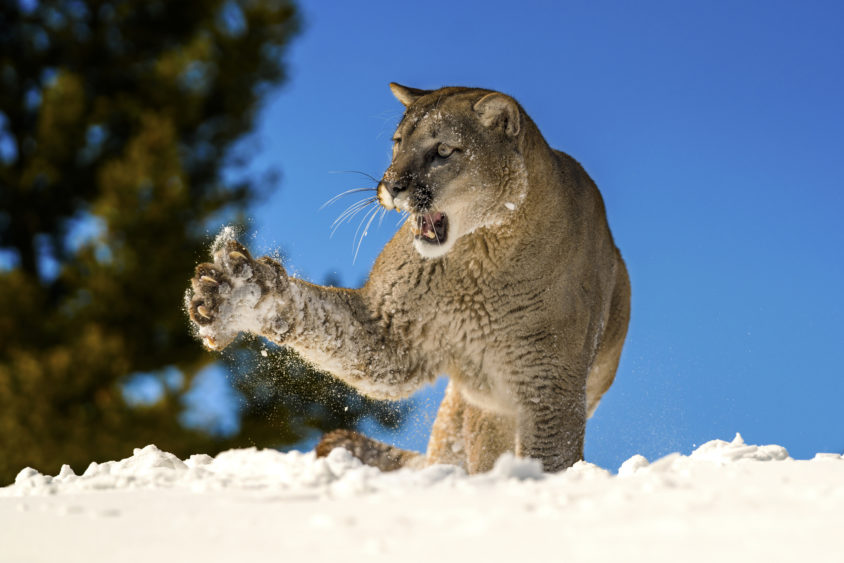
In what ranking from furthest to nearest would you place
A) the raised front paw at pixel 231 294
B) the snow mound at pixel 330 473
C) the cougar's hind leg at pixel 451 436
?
the cougar's hind leg at pixel 451 436 → the raised front paw at pixel 231 294 → the snow mound at pixel 330 473

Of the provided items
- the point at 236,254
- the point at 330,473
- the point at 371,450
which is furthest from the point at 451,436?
the point at 330,473

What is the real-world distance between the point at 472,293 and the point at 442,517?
207cm

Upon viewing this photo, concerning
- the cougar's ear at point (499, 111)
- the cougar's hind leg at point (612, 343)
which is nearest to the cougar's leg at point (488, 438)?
the cougar's hind leg at point (612, 343)

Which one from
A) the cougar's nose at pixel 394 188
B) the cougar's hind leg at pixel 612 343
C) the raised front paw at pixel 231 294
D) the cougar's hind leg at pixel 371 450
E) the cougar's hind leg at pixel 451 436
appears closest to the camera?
the raised front paw at pixel 231 294

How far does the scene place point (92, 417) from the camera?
416 inches

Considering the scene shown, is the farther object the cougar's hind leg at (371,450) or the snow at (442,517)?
the cougar's hind leg at (371,450)

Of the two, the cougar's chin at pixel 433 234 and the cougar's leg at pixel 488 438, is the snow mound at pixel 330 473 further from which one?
the cougar's chin at pixel 433 234

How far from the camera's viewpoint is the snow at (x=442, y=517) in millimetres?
1880

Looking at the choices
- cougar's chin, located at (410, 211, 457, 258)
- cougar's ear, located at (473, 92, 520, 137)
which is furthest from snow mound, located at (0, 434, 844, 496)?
cougar's ear, located at (473, 92, 520, 137)

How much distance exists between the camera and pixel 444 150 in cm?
384

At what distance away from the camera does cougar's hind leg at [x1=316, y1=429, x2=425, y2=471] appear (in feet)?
13.6

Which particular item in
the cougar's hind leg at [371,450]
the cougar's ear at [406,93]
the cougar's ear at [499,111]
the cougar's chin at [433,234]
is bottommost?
the cougar's hind leg at [371,450]

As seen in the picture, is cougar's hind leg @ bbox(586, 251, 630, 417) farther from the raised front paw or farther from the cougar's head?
the raised front paw

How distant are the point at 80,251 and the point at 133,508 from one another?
9.13m
